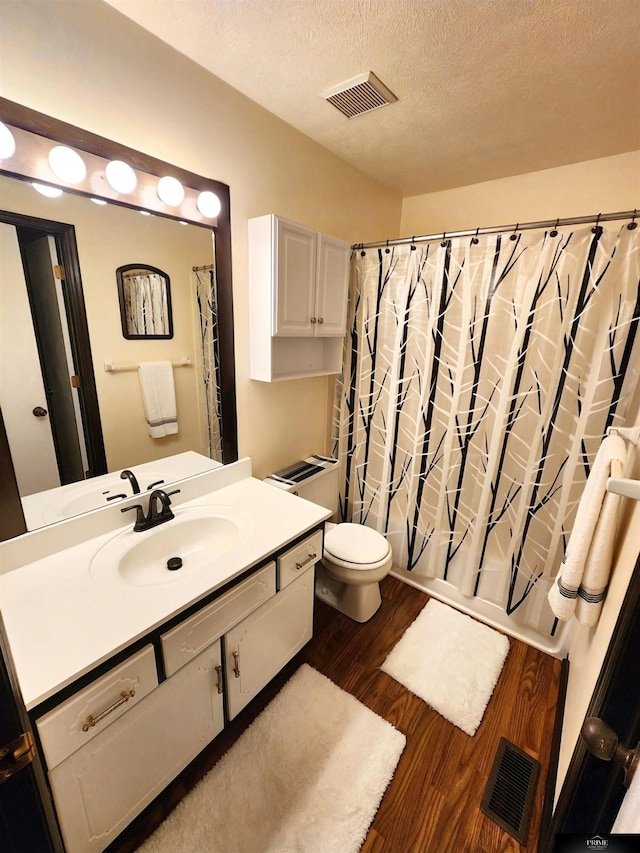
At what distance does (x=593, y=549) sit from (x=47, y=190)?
A: 6.39 feet

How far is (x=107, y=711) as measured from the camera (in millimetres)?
899

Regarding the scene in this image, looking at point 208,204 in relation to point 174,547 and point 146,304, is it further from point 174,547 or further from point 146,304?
point 174,547

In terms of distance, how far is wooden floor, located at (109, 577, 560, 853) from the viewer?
115 cm

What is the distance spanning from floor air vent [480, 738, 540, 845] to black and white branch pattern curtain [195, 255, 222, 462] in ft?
5.39

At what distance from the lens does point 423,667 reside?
1700 mm

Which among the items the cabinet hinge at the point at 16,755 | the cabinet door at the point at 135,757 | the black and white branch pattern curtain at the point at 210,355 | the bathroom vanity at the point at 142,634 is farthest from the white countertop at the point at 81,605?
the black and white branch pattern curtain at the point at 210,355

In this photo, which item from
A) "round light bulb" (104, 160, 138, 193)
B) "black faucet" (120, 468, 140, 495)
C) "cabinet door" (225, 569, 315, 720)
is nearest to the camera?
"round light bulb" (104, 160, 138, 193)

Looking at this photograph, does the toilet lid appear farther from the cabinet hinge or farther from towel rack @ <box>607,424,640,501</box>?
the cabinet hinge

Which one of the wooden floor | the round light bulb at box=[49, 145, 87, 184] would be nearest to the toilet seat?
the wooden floor

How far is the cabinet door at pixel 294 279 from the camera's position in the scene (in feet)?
5.07

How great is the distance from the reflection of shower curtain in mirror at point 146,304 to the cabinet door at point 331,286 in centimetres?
73

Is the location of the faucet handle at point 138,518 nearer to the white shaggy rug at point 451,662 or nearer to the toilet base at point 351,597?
the toilet base at point 351,597

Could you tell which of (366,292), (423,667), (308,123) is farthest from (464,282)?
(423,667)

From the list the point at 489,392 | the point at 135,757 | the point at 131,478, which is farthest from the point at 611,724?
the point at 131,478
